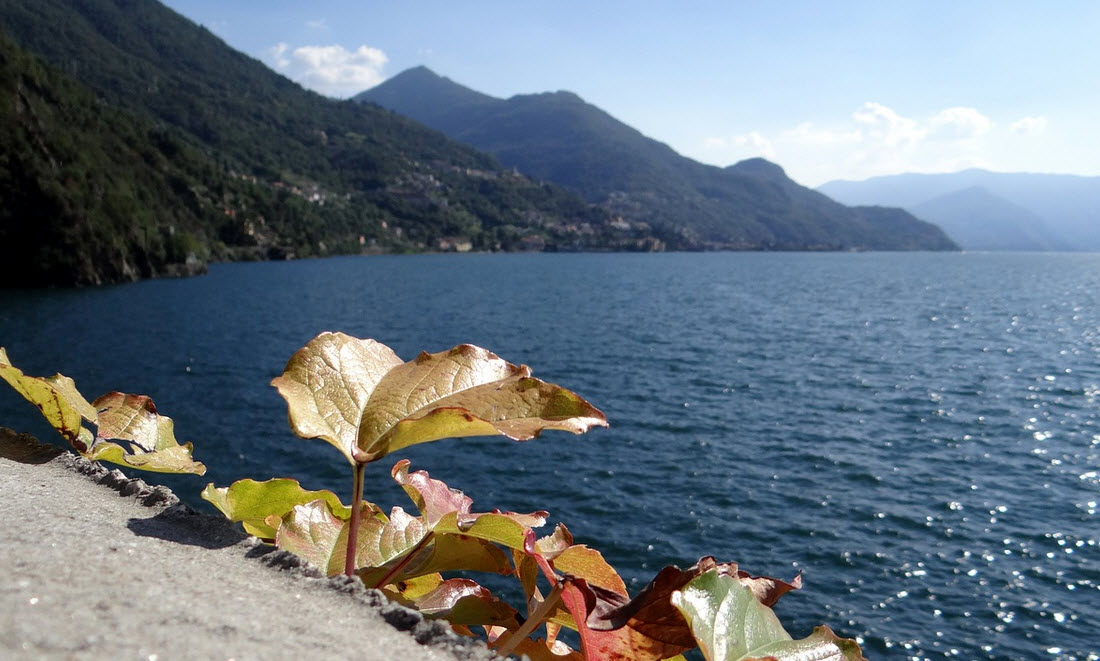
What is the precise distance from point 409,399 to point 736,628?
1.81 ft

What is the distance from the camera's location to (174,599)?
0.81 metres

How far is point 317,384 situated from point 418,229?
177 meters

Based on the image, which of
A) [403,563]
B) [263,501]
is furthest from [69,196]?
[403,563]

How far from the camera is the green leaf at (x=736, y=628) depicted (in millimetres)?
→ 819

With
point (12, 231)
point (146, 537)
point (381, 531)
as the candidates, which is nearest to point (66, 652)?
point (146, 537)

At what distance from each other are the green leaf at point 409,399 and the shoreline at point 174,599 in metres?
0.20

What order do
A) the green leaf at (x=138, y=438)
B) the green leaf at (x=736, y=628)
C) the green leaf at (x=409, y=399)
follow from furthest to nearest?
the green leaf at (x=138, y=438), the green leaf at (x=409, y=399), the green leaf at (x=736, y=628)

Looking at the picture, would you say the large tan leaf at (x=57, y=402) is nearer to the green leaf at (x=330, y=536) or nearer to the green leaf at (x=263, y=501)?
the green leaf at (x=263, y=501)

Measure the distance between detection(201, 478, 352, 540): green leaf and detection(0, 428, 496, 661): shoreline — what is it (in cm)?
12

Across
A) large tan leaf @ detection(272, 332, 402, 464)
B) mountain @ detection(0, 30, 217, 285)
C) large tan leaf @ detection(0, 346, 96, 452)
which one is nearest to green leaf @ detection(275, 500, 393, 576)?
large tan leaf @ detection(272, 332, 402, 464)

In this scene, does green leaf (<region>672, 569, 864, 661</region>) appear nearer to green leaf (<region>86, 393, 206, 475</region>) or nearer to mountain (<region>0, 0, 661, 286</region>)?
green leaf (<region>86, 393, 206, 475</region>)

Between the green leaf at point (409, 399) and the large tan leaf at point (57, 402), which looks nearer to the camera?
the green leaf at point (409, 399)

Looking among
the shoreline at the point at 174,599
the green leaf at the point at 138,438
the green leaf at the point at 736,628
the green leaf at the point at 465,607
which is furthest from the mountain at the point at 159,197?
the green leaf at the point at 736,628

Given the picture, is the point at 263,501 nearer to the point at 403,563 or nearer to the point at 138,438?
the point at 138,438
